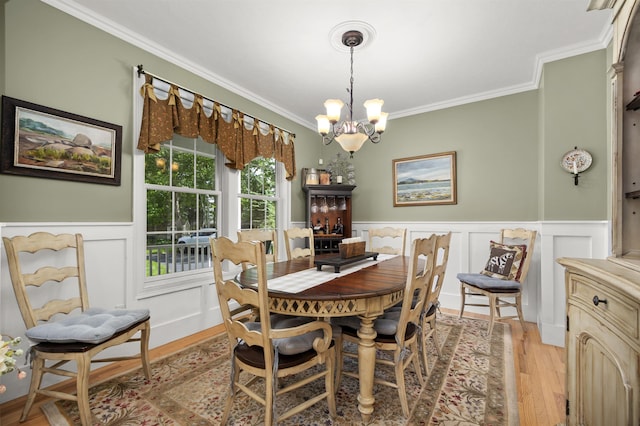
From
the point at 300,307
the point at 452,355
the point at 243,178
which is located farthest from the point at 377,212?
the point at 300,307

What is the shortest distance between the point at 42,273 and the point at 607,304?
121 inches

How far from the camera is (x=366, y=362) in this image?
5.68 feet

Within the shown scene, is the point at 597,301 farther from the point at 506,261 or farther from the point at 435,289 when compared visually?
the point at 506,261

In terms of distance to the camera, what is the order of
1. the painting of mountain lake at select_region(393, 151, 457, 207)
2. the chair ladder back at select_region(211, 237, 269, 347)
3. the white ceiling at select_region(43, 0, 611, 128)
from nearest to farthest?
the chair ladder back at select_region(211, 237, 269, 347)
the white ceiling at select_region(43, 0, 611, 128)
the painting of mountain lake at select_region(393, 151, 457, 207)

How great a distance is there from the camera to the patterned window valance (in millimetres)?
2678

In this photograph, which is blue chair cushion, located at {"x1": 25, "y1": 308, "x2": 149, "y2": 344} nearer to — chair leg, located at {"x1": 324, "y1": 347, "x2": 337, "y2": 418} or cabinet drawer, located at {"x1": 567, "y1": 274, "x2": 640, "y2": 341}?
chair leg, located at {"x1": 324, "y1": 347, "x2": 337, "y2": 418}

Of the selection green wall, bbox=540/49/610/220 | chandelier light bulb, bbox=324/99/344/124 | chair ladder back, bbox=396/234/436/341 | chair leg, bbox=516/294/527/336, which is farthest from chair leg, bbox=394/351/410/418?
green wall, bbox=540/49/610/220

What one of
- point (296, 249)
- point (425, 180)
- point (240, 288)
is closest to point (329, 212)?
point (425, 180)

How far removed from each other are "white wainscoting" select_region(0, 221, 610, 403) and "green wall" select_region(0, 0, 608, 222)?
4.4 inches

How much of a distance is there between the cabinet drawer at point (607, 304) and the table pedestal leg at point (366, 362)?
970 millimetres

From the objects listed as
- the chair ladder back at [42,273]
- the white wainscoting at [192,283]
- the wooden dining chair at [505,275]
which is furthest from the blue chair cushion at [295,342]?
the wooden dining chair at [505,275]

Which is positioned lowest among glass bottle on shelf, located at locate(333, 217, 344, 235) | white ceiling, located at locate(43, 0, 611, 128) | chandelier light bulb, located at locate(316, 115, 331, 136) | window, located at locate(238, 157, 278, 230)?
glass bottle on shelf, located at locate(333, 217, 344, 235)

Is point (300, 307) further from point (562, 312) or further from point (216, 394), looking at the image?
point (562, 312)

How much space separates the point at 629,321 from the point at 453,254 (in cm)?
322
